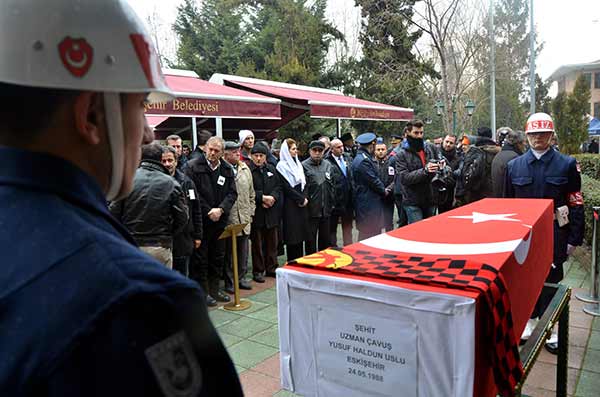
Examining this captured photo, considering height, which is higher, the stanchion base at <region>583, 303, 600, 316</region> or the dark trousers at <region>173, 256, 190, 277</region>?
the dark trousers at <region>173, 256, 190, 277</region>

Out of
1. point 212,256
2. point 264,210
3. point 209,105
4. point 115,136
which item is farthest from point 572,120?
point 115,136

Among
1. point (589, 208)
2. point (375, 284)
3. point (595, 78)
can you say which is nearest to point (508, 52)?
point (595, 78)

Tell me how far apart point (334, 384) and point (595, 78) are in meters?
59.8

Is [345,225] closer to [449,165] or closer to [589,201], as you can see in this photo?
[449,165]

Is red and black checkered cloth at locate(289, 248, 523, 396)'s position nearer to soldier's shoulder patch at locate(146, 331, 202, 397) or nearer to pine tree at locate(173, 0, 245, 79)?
soldier's shoulder patch at locate(146, 331, 202, 397)

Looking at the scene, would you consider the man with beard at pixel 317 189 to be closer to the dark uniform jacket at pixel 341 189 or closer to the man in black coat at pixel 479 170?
the dark uniform jacket at pixel 341 189

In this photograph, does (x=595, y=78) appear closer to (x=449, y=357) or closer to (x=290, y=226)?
(x=290, y=226)

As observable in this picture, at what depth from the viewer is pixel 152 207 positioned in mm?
3998

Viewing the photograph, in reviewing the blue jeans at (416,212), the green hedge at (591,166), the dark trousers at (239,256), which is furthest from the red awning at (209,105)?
the green hedge at (591,166)

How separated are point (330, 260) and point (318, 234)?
16.5 ft

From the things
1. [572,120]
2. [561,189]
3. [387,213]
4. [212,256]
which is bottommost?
[212,256]

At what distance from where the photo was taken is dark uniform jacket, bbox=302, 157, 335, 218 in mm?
6809

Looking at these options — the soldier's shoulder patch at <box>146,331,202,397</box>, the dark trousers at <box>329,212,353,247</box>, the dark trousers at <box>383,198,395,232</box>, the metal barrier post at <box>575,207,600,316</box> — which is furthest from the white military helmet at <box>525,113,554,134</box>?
the soldier's shoulder patch at <box>146,331,202,397</box>

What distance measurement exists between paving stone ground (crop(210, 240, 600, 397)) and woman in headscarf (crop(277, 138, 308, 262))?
3.78ft
